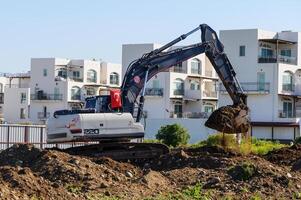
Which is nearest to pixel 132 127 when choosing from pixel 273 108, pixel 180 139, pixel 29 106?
pixel 180 139

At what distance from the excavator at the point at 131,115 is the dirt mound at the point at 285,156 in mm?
1591

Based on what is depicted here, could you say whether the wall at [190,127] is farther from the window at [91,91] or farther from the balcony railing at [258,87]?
the window at [91,91]

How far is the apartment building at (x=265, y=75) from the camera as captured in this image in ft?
228

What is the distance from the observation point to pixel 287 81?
235 feet

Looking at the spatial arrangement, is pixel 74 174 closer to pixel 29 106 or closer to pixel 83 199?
pixel 83 199

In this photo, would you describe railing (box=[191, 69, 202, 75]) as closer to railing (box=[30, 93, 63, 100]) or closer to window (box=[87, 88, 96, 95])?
window (box=[87, 88, 96, 95])

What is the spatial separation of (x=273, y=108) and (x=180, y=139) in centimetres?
2290

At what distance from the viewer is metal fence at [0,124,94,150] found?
3722cm

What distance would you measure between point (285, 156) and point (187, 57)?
18.6ft

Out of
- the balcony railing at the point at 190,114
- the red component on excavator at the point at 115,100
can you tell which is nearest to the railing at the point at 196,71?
the balcony railing at the point at 190,114

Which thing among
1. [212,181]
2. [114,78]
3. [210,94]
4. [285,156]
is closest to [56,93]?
[114,78]

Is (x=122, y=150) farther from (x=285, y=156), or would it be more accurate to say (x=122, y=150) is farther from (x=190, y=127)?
(x=190, y=127)

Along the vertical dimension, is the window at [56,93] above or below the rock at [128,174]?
above

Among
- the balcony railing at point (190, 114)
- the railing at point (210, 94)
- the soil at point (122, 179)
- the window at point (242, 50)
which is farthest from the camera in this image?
the railing at point (210, 94)
